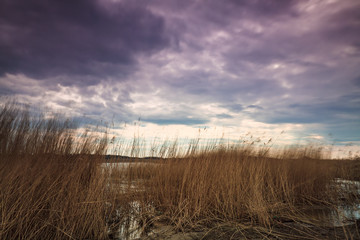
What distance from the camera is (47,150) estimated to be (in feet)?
13.7

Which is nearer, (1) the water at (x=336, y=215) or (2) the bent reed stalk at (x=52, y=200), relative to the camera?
(2) the bent reed stalk at (x=52, y=200)

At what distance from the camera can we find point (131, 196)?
148 inches

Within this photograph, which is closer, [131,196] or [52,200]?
[52,200]

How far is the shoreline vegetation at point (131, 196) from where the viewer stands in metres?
2.71

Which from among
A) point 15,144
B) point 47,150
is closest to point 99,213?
point 47,150

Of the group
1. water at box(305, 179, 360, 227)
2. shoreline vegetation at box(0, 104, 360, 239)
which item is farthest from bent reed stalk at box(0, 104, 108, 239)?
water at box(305, 179, 360, 227)

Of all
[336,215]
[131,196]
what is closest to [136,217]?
[131,196]

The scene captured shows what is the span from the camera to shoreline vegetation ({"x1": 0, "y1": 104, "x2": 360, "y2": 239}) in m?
2.71

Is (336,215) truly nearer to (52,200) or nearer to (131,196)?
(131,196)

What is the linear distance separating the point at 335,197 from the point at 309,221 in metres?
2.70

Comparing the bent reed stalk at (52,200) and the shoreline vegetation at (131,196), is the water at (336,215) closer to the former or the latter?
the shoreline vegetation at (131,196)

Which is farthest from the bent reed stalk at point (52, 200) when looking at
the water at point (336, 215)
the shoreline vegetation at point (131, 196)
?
the water at point (336, 215)

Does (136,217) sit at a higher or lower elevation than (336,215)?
lower

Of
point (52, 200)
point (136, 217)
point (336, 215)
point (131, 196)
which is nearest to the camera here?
point (52, 200)
